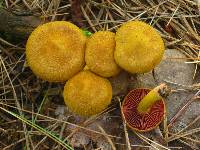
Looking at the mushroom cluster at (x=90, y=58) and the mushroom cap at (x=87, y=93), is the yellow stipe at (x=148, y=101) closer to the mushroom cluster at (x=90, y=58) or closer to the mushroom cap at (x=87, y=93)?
the mushroom cluster at (x=90, y=58)

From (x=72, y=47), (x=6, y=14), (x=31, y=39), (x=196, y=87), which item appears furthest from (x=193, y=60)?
(x=6, y=14)

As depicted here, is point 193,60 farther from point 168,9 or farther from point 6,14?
point 6,14

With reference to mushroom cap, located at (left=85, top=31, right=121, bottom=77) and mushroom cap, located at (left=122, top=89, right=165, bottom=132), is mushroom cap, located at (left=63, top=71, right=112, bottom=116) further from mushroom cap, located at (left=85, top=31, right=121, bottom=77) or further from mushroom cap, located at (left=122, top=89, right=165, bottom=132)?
mushroom cap, located at (left=122, top=89, right=165, bottom=132)

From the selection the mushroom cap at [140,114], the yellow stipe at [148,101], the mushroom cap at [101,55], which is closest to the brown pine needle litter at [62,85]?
the mushroom cap at [140,114]

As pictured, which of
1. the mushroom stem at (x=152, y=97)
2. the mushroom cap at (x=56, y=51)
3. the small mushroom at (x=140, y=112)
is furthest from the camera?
the small mushroom at (x=140, y=112)

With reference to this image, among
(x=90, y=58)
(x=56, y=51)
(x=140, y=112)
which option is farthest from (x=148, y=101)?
(x=56, y=51)

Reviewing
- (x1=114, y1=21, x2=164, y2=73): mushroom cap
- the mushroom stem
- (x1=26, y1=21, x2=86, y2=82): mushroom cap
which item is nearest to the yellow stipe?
the mushroom stem
